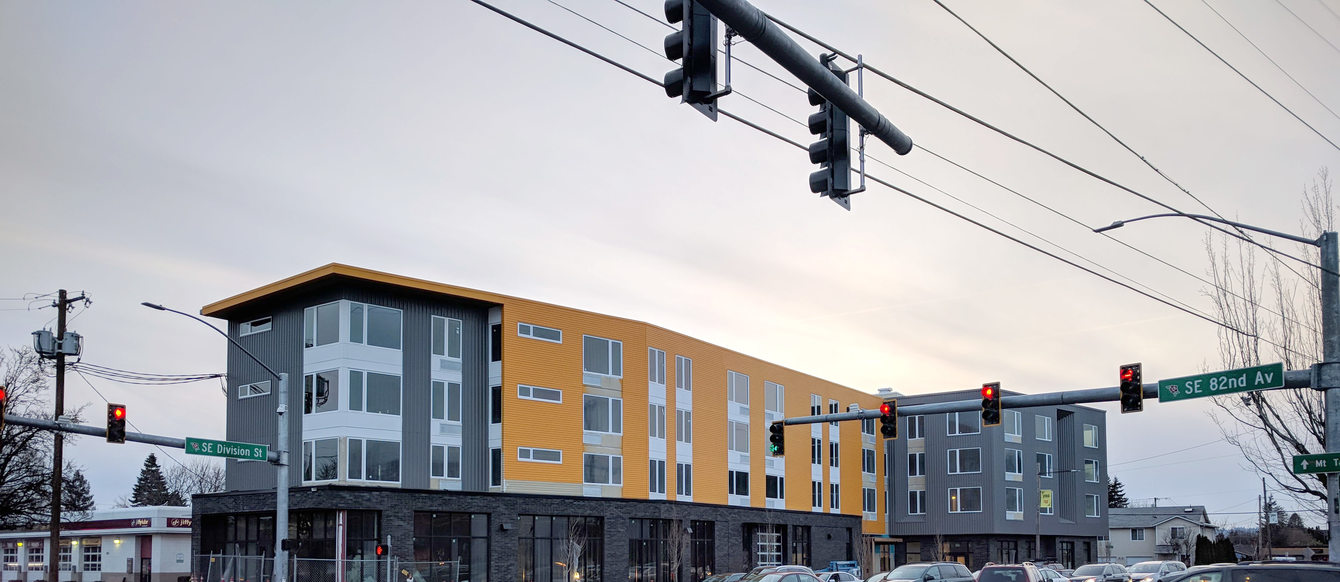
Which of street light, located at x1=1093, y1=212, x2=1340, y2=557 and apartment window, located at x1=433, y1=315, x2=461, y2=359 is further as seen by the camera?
apartment window, located at x1=433, y1=315, x2=461, y2=359

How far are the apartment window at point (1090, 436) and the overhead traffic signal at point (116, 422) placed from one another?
7494 cm

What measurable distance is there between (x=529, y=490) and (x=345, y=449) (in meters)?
9.28

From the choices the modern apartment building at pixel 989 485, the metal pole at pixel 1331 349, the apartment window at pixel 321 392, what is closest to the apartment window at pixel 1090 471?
the modern apartment building at pixel 989 485

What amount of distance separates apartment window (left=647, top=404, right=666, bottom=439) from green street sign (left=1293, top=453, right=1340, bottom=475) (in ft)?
122

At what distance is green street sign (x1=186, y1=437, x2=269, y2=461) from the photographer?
3344cm

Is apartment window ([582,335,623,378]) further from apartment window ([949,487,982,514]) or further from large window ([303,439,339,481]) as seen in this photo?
apartment window ([949,487,982,514])

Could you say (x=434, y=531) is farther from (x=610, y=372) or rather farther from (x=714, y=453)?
(x=714, y=453)

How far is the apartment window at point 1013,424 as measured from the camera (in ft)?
262

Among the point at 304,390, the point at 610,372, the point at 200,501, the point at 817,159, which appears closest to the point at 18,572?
the point at 200,501

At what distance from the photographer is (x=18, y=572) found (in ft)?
241

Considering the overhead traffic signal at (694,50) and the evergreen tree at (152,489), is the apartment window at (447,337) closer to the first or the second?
the overhead traffic signal at (694,50)

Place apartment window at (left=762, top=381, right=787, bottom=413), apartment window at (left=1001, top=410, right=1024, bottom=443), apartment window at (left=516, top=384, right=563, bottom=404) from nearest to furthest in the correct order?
apartment window at (left=516, top=384, right=563, bottom=404)
apartment window at (left=762, top=381, right=787, bottom=413)
apartment window at (left=1001, top=410, right=1024, bottom=443)

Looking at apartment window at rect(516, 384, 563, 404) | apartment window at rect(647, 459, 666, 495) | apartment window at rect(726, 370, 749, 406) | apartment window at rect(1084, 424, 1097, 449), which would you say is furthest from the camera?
apartment window at rect(1084, 424, 1097, 449)

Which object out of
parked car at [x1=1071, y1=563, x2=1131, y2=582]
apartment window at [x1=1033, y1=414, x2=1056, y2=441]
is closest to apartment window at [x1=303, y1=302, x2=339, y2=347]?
parked car at [x1=1071, y1=563, x2=1131, y2=582]
